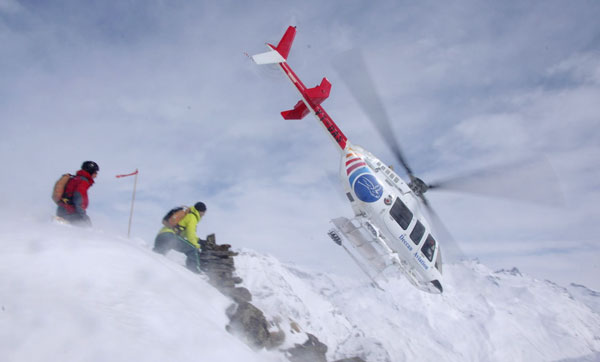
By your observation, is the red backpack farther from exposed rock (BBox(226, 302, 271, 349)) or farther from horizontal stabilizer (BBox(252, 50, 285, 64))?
horizontal stabilizer (BBox(252, 50, 285, 64))

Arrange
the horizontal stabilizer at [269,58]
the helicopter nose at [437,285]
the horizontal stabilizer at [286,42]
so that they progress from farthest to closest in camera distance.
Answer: the horizontal stabilizer at [286,42] → the horizontal stabilizer at [269,58] → the helicopter nose at [437,285]

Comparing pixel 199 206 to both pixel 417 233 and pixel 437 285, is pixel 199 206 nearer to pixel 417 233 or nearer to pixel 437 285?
pixel 417 233

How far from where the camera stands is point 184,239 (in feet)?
30.0

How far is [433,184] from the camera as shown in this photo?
55.3 feet

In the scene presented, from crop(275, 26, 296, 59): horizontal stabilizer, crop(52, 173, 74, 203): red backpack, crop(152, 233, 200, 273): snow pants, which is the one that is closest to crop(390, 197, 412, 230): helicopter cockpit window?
crop(152, 233, 200, 273): snow pants

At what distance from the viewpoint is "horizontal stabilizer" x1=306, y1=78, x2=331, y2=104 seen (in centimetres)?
1870

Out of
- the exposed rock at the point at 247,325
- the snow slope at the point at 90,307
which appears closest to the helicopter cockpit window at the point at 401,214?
the exposed rock at the point at 247,325

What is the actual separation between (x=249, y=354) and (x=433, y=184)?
1468cm

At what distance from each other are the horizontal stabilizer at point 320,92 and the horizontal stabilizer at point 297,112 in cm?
92

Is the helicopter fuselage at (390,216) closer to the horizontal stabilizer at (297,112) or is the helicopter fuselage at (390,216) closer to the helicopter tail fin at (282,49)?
the helicopter tail fin at (282,49)

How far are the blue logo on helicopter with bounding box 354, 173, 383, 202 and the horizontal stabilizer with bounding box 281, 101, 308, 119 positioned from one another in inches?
228

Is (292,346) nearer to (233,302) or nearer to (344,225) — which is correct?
(233,302)

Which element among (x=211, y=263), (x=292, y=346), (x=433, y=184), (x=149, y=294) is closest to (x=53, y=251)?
(x=149, y=294)

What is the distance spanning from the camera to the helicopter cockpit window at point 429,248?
54.8ft
